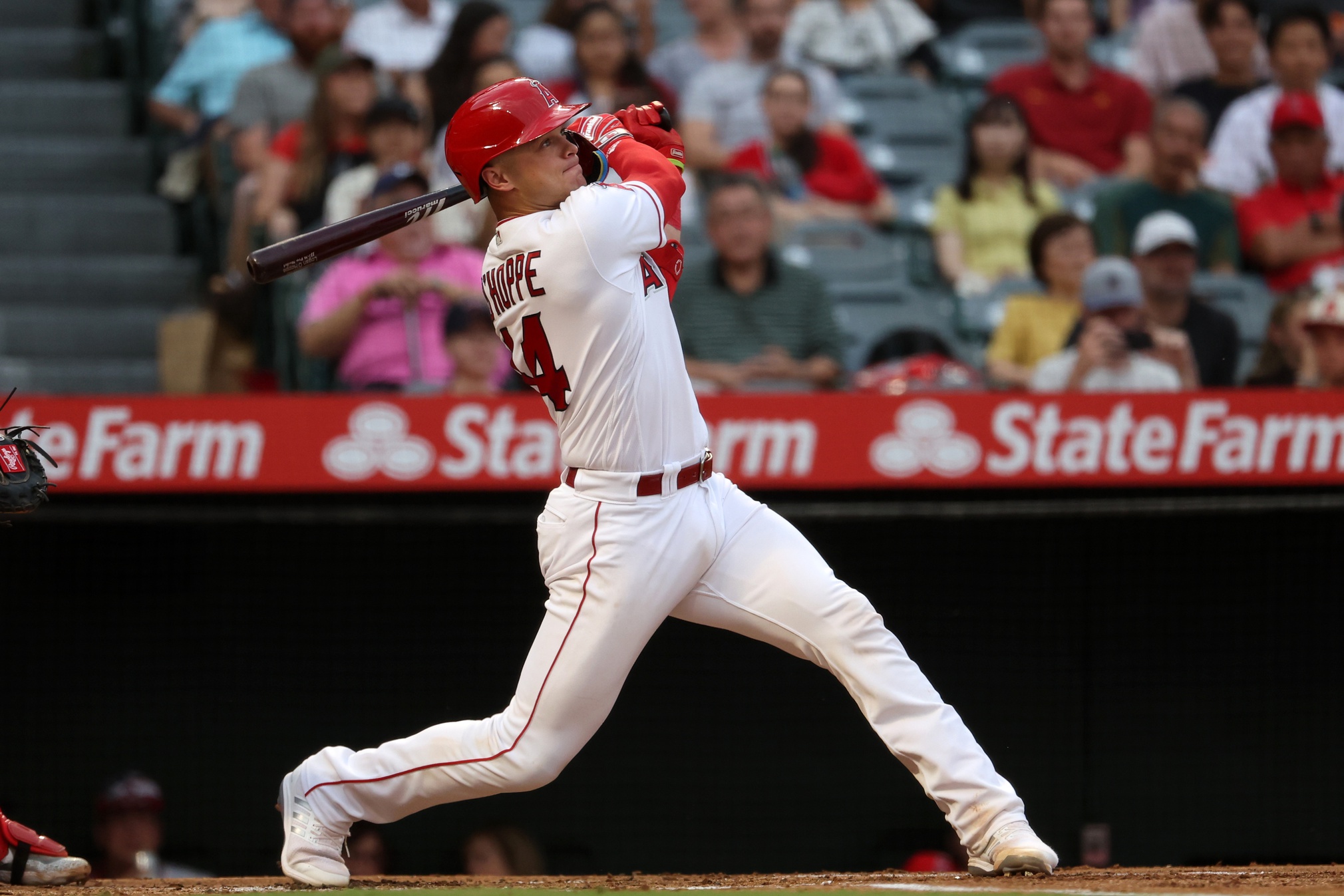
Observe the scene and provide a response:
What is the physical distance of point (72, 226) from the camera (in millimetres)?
6602

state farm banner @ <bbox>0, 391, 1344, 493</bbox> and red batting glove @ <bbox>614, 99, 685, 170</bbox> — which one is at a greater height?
red batting glove @ <bbox>614, 99, 685, 170</bbox>

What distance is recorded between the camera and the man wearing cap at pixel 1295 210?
6.11 m

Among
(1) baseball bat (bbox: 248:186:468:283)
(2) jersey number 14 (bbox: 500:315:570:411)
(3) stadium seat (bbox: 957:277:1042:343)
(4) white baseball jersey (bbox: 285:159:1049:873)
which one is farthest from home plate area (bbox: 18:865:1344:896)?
(3) stadium seat (bbox: 957:277:1042:343)

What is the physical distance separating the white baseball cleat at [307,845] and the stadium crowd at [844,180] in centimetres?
177

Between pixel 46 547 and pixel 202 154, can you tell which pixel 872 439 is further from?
pixel 202 154

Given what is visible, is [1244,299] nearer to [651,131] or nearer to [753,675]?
[753,675]

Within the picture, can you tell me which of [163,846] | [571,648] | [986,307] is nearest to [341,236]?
[571,648]

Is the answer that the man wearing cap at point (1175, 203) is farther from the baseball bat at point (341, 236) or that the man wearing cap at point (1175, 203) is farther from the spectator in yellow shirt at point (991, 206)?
the baseball bat at point (341, 236)

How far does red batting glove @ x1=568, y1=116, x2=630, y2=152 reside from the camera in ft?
10.2

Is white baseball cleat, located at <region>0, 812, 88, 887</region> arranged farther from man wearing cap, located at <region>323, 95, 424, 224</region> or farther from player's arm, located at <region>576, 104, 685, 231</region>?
man wearing cap, located at <region>323, 95, 424, 224</region>

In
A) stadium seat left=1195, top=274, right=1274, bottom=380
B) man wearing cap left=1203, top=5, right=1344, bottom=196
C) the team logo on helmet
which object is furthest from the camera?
man wearing cap left=1203, top=5, right=1344, bottom=196

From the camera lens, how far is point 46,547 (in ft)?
17.1

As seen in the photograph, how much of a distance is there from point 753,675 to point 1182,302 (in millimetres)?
1955

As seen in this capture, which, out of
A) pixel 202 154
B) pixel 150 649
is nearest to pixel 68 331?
pixel 202 154
